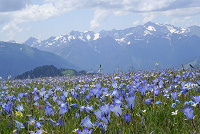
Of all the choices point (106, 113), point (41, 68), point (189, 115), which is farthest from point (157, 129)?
point (41, 68)

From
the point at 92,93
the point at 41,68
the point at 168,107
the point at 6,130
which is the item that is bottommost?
the point at 6,130

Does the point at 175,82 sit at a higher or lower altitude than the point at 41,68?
lower

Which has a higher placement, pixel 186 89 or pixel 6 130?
pixel 186 89

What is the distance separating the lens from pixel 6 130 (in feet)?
13.8

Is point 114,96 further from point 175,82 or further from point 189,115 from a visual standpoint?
point 175,82

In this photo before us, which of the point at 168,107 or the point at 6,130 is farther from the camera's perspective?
the point at 168,107

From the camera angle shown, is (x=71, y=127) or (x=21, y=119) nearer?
(x=71, y=127)

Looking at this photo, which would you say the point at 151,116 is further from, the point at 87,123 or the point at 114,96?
the point at 87,123

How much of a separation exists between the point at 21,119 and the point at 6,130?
1.37 ft

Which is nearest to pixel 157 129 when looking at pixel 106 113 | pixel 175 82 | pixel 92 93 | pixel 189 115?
pixel 189 115

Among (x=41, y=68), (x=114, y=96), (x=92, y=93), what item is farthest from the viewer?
(x=41, y=68)

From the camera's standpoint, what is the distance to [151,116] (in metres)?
4.11

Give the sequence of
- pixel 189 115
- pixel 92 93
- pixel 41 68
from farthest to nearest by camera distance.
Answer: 1. pixel 41 68
2. pixel 92 93
3. pixel 189 115

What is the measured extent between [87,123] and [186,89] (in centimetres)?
302
